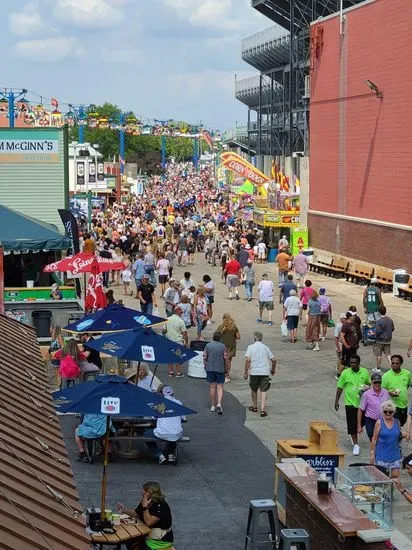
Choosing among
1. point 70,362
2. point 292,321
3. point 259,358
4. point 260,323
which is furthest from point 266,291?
point 70,362

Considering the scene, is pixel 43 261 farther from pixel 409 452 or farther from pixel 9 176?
pixel 409 452

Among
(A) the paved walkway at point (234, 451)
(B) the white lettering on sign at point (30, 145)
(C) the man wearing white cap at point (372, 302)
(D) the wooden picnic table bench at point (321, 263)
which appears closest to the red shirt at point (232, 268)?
(B) the white lettering on sign at point (30, 145)

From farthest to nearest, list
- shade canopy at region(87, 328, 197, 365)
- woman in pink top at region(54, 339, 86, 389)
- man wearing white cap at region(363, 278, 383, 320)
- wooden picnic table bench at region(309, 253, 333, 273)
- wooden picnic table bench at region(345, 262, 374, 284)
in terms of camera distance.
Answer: wooden picnic table bench at region(309, 253, 333, 273), wooden picnic table bench at region(345, 262, 374, 284), man wearing white cap at region(363, 278, 383, 320), woman in pink top at region(54, 339, 86, 389), shade canopy at region(87, 328, 197, 365)

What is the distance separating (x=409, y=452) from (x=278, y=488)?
13.3 ft

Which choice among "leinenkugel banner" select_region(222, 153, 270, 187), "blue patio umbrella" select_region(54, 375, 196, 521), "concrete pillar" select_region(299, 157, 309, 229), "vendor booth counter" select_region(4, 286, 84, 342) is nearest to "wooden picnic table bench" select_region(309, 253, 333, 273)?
"concrete pillar" select_region(299, 157, 309, 229)

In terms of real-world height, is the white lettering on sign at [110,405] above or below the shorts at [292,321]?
above

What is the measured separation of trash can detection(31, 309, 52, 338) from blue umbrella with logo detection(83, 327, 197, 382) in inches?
261

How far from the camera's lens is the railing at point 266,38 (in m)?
78.4

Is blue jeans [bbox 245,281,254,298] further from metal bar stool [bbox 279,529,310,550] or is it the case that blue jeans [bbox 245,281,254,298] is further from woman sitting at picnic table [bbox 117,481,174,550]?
metal bar stool [bbox 279,529,310,550]

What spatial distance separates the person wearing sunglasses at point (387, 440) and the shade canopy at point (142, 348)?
153 inches

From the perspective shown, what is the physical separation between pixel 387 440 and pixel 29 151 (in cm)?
2106

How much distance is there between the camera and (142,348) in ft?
52.5

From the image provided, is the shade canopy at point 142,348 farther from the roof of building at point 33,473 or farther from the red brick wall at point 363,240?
the red brick wall at point 363,240

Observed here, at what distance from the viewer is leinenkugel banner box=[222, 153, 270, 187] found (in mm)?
51406
